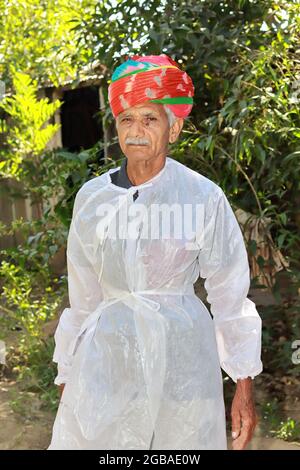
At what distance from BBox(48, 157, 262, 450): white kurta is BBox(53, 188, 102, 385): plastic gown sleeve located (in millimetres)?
29

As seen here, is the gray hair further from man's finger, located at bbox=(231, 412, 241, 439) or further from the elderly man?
man's finger, located at bbox=(231, 412, 241, 439)

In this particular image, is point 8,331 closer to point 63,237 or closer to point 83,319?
point 63,237

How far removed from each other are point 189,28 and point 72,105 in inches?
209

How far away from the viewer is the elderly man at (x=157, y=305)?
1712 millimetres

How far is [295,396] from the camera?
4.08 m

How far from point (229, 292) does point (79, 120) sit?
282 inches

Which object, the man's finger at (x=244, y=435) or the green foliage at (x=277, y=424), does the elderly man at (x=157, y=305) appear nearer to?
the man's finger at (x=244, y=435)

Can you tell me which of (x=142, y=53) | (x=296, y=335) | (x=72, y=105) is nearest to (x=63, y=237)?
(x=142, y=53)

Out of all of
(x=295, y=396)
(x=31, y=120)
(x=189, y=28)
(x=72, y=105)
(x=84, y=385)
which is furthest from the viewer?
(x=72, y=105)

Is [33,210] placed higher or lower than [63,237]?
lower

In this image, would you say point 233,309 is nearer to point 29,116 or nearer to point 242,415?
point 242,415

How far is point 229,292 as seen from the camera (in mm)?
1788

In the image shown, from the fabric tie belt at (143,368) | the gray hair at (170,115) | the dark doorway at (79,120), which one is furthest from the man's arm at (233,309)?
the dark doorway at (79,120)

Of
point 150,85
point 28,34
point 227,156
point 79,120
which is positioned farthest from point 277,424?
point 79,120
